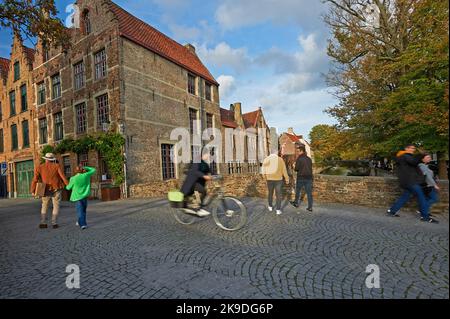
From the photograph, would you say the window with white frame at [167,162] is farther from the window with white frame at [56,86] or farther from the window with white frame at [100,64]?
the window with white frame at [56,86]

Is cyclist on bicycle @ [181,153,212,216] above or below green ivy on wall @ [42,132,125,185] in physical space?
below

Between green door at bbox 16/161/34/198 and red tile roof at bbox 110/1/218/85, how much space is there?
47.2 ft

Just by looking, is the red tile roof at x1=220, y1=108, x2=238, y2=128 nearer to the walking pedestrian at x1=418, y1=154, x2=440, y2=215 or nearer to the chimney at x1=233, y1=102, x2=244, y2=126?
the chimney at x1=233, y1=102, x2=244, y2=126

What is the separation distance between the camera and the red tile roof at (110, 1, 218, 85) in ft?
48.6

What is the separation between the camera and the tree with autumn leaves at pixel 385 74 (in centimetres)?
759

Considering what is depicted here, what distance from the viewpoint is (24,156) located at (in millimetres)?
19750

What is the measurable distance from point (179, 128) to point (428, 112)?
576 inches

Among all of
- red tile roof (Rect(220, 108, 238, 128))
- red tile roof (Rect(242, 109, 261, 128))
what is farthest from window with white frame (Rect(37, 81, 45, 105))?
red tile roof (Rect(242, 109, 261, 128))

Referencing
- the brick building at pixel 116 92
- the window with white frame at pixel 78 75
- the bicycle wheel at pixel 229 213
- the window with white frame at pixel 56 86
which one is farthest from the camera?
the window with white frame at pixel 56 86

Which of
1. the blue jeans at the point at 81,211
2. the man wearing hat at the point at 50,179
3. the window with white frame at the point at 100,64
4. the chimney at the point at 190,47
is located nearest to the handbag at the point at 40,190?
the man wearing hat at the point at 50,179

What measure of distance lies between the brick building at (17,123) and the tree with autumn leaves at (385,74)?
79.9 feet

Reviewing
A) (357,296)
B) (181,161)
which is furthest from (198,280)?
(181,161)
